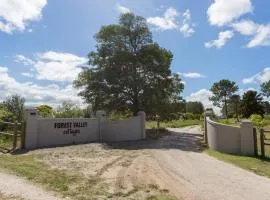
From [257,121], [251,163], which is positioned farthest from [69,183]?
[257,121]

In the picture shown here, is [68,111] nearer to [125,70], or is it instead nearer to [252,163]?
[125,70]

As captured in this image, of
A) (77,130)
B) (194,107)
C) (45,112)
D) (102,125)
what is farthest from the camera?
(194,107)

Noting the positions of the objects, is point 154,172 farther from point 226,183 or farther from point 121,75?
point 121,75

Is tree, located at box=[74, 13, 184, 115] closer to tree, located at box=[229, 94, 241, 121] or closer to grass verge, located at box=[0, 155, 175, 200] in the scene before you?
grass verge, located at box=[0, 155, 175, 200]

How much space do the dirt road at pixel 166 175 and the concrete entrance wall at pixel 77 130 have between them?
290cm

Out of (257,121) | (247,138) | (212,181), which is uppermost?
(257,121)

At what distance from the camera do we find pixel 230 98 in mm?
63188

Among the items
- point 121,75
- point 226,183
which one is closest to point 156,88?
point 121,75

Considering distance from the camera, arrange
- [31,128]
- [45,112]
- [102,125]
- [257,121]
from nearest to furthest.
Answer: [31,128] → [102,125] → [45,112] → [257,121]

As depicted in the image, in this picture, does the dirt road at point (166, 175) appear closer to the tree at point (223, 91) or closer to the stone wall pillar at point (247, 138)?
the stone wall pillar at point (247, 138)

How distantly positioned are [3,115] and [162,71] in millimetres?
12131

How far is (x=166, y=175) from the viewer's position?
8664mm

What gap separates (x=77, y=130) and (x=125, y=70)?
7.24m

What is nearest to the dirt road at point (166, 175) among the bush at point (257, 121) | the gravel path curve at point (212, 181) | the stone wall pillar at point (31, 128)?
the gravel path curve at point (212, 181)
